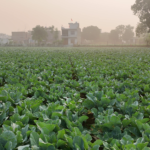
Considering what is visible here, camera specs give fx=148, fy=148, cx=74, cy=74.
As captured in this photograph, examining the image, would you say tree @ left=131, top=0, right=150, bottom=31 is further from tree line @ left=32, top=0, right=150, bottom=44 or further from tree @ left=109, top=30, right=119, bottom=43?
tree @ left=109, top=30, right=119, bottom=43

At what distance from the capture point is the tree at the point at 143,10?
3456cm

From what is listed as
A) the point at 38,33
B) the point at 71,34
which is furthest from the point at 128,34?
the point at 38,33

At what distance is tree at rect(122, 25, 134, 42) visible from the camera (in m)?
97.6

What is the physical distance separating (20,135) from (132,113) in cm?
139

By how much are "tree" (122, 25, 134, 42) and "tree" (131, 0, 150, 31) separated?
64283 mm

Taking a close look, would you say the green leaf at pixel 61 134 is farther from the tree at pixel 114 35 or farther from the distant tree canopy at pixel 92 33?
the tree at pixel 114 35

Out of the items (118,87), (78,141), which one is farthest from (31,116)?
(118,87)

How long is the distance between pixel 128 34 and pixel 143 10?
6597 centimetres

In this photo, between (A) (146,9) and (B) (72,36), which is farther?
(B) (72,36)

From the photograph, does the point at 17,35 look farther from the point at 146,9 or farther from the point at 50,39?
the point at 146,9

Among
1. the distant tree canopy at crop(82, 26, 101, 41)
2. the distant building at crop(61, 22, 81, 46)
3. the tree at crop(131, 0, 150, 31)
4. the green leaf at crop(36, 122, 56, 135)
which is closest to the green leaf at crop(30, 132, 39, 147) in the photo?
the green leaf at crop(36, 122, 56, 135)

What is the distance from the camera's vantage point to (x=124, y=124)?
1654 mm

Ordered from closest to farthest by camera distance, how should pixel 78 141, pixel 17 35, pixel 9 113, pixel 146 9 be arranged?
1. pixel 78 141
2. pixel 9 113
3. pixel 146 9
4. pixel 17 35

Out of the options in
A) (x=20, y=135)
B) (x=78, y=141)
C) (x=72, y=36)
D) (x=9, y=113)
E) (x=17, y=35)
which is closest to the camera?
(x=78, y=141)
